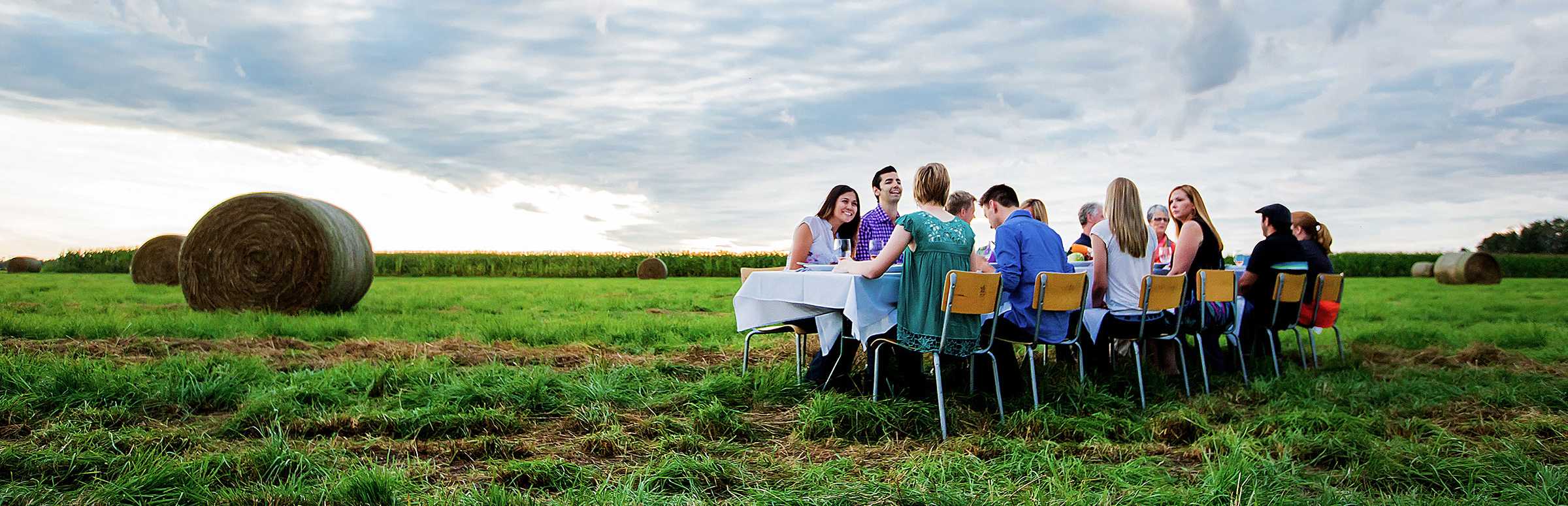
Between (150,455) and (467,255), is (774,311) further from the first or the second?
(467,255)

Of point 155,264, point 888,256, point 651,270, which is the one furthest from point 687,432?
point 651,270

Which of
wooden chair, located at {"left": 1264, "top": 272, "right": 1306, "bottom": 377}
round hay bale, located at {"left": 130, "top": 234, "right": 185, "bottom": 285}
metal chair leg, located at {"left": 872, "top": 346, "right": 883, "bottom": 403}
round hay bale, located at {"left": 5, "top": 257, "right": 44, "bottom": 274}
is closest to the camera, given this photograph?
metal chair leg, located at {"left": 872, "top": 346, "right": 883, "bottom": 403}

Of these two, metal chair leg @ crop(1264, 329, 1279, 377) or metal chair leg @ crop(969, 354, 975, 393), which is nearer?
metal chair leg @ crop(969, 354, 975, 393)

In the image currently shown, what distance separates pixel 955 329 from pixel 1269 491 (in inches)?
61.0

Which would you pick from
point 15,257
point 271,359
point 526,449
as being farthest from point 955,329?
point 15,257

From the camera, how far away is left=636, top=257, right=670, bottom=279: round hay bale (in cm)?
2577

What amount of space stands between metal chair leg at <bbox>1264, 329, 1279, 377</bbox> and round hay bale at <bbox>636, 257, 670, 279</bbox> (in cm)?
2032

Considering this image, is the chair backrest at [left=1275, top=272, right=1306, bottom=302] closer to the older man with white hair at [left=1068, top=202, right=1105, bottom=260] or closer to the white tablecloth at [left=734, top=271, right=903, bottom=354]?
the older man with white hair at [left=1068, top=202, right=1105, bottom=260]

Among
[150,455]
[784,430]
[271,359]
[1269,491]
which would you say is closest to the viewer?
[1269,491]

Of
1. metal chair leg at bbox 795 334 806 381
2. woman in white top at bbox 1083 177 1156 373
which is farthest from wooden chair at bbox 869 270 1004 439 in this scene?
woman in white top at bbox 1083 177 1156 373

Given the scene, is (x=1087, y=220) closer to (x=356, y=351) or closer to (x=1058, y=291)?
(x=1058, y=291)

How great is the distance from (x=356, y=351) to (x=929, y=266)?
4.76 metres

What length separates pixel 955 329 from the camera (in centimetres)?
444

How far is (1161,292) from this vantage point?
5.27 metres
